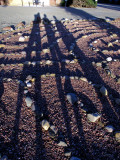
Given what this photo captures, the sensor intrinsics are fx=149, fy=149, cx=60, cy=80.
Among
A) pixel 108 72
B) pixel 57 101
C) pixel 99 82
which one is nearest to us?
pixel 57 101

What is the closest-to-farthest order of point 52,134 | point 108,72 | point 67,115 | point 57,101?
point 52,134, point 67,115, point 57,101, point 108,72

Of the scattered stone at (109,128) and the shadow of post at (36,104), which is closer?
the shadow of post at (36,104)

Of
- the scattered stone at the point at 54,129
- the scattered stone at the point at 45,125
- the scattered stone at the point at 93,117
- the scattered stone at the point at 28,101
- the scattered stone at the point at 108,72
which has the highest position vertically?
the scattered stone at the point at 108,72

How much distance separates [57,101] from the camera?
312 cm

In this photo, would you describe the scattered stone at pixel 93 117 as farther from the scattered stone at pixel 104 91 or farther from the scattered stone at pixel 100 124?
the scattered stone at pixel 104 91

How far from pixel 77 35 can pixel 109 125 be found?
546 centimetres

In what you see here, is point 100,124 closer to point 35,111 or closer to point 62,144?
point 62,144

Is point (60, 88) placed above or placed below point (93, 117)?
above

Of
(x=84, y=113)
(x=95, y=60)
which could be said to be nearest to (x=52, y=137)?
(x=84, y=113)

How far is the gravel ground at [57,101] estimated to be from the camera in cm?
225

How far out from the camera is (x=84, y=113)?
286 centimetres

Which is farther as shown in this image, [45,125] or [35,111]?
[35,111]

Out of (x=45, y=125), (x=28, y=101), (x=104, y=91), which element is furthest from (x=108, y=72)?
(x=45, y=125)

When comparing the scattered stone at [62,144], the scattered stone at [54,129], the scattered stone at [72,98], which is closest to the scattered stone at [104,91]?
the scattered stone at [72,98]
